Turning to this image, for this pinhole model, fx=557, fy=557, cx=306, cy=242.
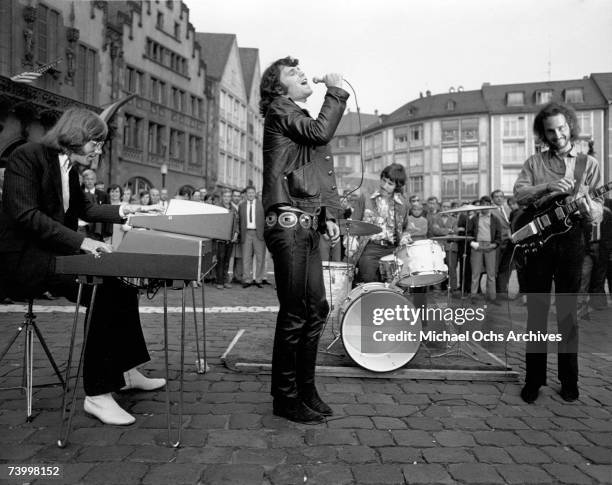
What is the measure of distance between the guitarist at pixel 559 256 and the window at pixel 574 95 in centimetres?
6941

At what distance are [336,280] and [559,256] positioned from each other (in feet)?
7.10

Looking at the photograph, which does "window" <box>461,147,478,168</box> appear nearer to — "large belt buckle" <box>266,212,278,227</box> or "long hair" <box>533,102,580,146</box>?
"long hair" <box>533,102,580,146</box>

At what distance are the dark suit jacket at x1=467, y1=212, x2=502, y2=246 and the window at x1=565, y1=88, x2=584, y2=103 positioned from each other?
2462 inches

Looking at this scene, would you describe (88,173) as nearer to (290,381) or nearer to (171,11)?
(290,381)

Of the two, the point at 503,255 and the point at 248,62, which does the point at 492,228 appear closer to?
the point at 503,255

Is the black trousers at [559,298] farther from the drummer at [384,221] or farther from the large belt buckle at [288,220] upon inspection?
the drummer at [384,221]

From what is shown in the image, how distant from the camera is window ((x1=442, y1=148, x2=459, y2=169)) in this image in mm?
71812

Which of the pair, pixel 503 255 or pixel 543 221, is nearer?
pixel 543 221

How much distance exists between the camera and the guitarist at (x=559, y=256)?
4219mm

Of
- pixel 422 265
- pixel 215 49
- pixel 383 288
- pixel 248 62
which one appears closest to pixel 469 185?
pixel 248 62

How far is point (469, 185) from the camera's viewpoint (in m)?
72.1

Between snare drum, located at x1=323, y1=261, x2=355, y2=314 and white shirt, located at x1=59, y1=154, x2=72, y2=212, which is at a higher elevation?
white shirt, located at x1=59, y1=154, x2=72, y2=212

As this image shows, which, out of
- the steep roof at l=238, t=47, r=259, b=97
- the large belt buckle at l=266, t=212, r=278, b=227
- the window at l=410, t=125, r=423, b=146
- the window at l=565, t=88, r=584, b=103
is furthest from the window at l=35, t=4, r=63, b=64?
the window at l=565, t=88, r=584, b=103

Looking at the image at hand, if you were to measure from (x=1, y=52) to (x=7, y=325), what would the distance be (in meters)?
18.2
